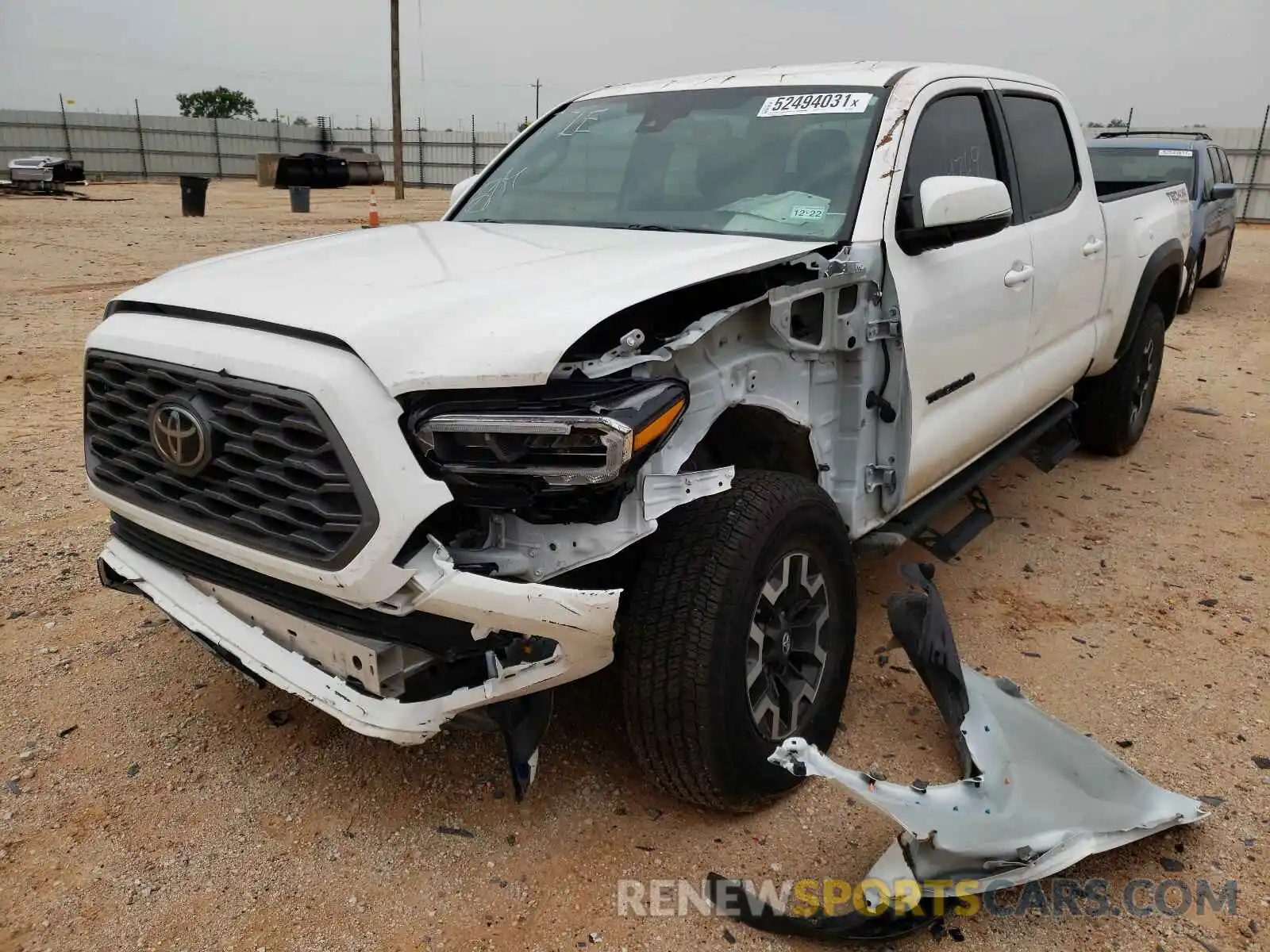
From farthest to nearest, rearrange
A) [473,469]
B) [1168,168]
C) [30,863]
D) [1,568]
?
1. [1168,168]
2. [1,568]
3. [30,863]
4. [473,469]

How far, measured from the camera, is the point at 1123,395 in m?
5.32

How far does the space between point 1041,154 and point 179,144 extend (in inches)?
1564

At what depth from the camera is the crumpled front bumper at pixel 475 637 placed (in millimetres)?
1964

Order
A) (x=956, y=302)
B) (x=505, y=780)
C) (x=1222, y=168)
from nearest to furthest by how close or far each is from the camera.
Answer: (x=505, y=780) < (x=956, y=302) < (x=1222, y=168)

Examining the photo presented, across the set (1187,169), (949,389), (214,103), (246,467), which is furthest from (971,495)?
(214,103)

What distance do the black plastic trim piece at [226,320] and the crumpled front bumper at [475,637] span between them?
0.48 metres

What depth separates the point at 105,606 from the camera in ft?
11.7

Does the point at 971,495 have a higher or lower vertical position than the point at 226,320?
lower

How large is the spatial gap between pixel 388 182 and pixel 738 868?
37112 millimetres

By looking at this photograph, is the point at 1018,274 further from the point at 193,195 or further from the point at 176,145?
the point at 176,145

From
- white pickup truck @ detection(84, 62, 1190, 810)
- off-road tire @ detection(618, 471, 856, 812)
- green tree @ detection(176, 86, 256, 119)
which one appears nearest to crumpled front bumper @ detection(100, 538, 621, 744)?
white pickup truck @ detection(84, 62, 1190, 810)

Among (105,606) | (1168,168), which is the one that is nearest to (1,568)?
(105,606)

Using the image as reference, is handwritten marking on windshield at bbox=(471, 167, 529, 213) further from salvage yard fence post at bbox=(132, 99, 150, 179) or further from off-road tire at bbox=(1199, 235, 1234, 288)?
salvage yard fence post at bbox=(132, 99, 150, 179)

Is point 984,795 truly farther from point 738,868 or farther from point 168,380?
point 168,380
